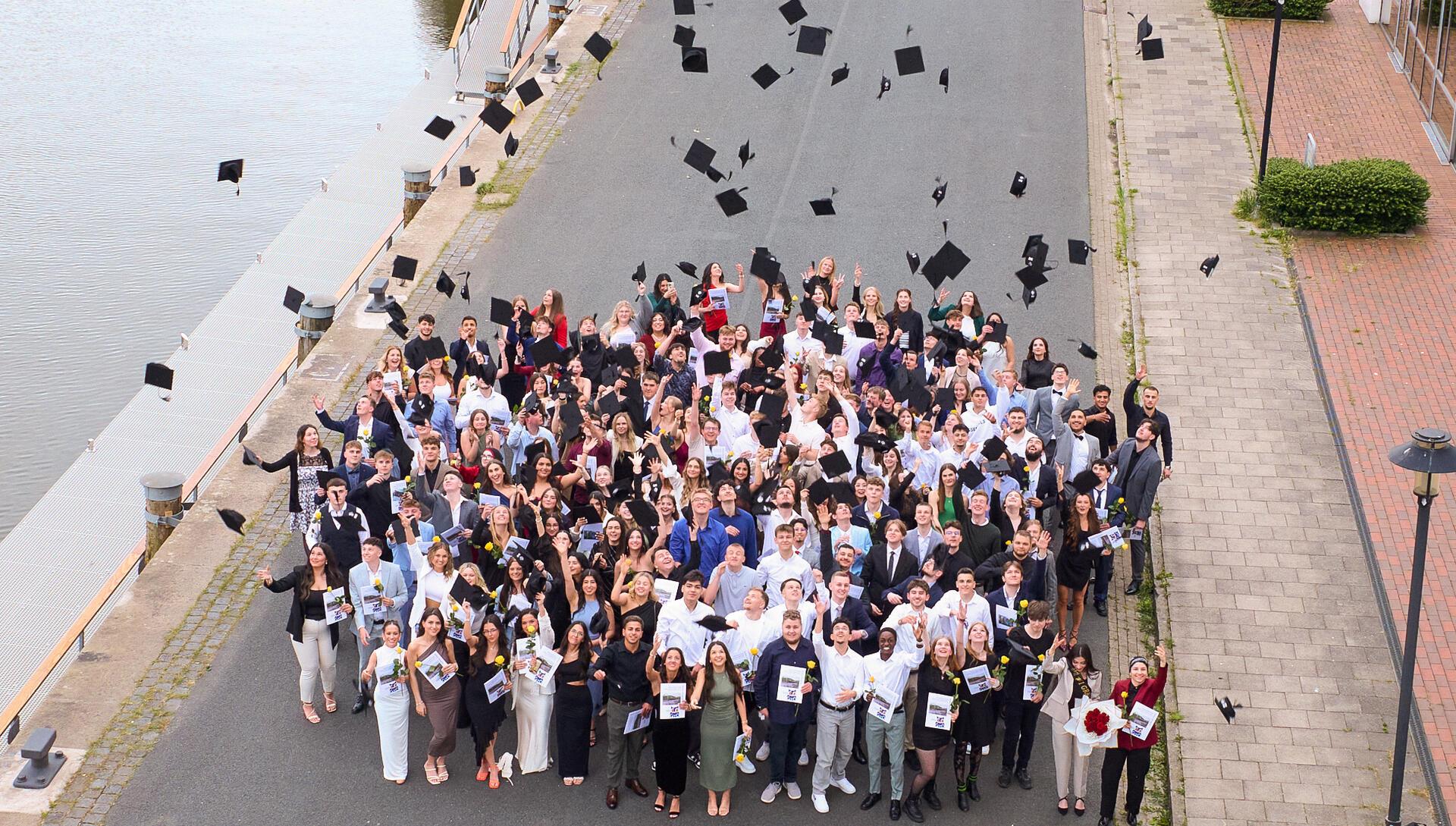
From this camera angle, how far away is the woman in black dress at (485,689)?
12516mm

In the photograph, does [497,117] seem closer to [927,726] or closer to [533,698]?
[533,698]

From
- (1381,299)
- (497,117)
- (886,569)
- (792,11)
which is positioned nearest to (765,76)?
(792,11)

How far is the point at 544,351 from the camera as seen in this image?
16.5 metres

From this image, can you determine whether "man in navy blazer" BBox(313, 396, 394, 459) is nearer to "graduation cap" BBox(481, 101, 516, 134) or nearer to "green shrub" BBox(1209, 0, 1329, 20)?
"graduation cap" BBox(481, 101, 516, 134)

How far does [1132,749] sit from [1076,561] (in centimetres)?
211

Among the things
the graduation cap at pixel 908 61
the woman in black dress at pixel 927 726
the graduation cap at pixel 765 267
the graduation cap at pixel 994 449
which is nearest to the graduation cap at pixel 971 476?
the graduation cap at pixel 994 449

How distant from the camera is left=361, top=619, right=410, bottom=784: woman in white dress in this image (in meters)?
12.5

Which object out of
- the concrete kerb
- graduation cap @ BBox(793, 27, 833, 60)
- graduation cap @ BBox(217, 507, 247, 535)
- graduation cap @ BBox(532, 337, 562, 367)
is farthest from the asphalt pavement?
graduation cap @ BBox(532, 337, 562, 367)

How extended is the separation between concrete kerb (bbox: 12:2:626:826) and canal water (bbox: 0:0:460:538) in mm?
5095

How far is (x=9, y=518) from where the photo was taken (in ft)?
69.9

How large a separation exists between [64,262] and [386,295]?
9.03 metres

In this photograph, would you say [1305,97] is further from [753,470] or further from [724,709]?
[724,709]

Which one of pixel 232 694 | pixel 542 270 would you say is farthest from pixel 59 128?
pixel 232 694

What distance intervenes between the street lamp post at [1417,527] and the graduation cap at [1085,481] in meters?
2.69
